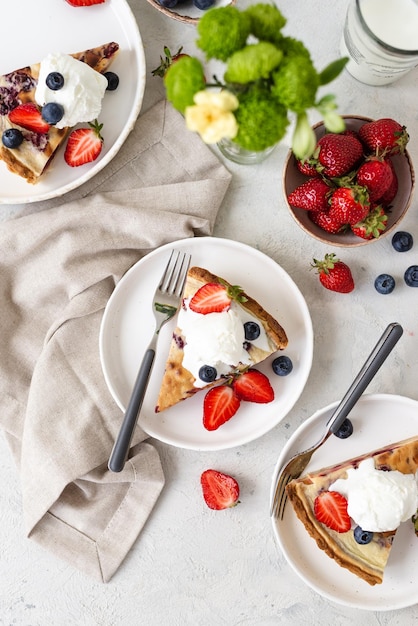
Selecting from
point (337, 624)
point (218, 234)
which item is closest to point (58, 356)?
point (218, 234)

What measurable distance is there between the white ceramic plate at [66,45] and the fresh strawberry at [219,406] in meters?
0.91

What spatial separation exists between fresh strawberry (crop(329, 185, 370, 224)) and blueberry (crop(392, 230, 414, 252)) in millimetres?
296

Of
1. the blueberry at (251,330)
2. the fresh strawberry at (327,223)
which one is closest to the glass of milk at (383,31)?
the fresh strawberry at (327,223)

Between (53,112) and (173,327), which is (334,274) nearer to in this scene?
(173,327)

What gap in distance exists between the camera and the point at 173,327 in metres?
2.39

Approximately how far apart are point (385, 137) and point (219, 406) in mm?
1049

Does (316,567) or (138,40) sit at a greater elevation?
(138,40)

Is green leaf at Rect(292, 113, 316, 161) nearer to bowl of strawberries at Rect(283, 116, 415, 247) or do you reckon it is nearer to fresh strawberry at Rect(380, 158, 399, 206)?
bowl of strawberries at Rect(283, 116, 415, 247)

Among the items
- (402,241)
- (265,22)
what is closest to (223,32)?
(265,22)

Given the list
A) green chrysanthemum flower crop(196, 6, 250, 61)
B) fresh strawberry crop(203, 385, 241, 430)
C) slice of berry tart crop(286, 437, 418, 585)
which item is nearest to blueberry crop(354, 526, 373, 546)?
slice of berry tart crop(286, 437, 418, 585)

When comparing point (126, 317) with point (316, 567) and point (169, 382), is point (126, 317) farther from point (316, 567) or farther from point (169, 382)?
point (316, 567)

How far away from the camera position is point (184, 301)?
2.31 meters

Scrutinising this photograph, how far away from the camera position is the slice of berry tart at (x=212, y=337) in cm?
217

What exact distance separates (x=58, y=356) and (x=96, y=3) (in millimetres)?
1265
